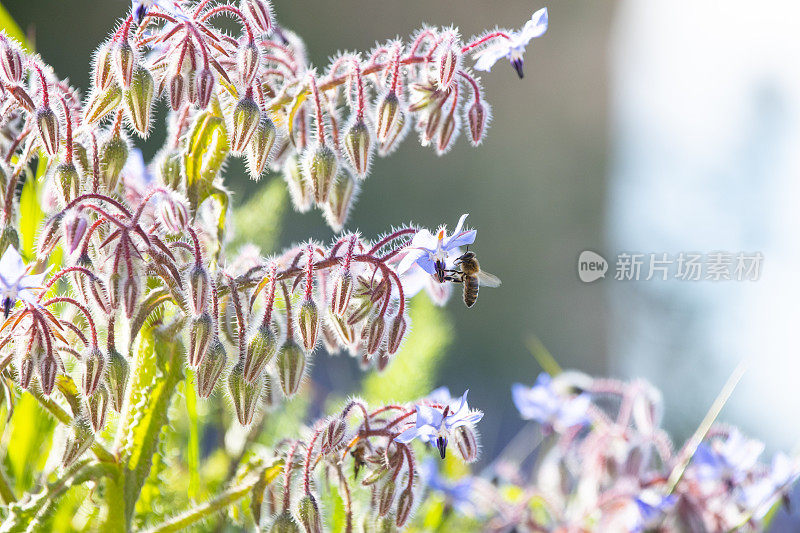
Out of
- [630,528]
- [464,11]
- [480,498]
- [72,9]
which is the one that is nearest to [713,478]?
[630,528]

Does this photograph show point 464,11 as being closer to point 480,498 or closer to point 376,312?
point 480,498

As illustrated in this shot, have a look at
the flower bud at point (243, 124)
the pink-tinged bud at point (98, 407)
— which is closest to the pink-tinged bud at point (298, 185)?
the flower bud at point (243, 124)

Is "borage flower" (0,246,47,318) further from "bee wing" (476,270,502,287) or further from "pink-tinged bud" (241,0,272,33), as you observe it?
"bee wing" (476,270,502,287)

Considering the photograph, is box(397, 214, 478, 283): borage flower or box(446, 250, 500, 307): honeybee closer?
box(397, 214, 478, 283): borage flower

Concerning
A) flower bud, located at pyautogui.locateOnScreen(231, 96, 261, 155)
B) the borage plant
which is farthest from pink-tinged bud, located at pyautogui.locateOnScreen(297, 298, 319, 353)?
flower bud, located at pyautogui.locateOnScreen(231, 96, 261, 155)

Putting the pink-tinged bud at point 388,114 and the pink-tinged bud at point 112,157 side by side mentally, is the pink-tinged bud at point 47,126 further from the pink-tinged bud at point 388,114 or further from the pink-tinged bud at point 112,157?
the pink-tinged bud at point 388,114

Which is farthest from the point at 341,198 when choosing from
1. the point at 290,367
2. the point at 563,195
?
the point at 563,195
